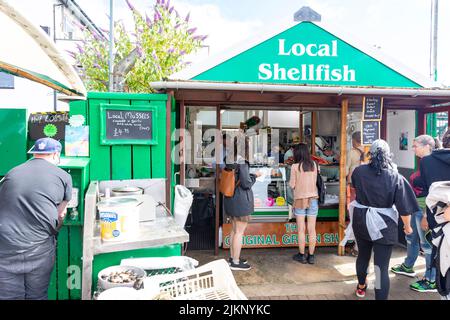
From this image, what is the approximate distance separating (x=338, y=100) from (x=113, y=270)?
13.8 ft

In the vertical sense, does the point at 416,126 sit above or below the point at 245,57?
below

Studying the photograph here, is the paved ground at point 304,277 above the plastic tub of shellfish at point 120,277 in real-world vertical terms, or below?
below

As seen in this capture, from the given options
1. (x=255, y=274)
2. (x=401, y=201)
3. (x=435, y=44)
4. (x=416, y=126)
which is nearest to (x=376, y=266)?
(x=401, y=201)

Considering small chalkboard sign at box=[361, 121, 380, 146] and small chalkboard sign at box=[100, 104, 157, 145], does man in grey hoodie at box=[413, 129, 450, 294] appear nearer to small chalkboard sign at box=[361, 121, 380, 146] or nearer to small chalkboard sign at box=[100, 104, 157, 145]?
small chalkboard sign at box=[361, 121, 380, 146]

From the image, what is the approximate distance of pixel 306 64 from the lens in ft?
14.3

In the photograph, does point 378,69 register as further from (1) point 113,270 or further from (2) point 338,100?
(1) point 113,270

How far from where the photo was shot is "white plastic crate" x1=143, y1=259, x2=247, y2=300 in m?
1.92

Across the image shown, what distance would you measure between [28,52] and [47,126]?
1438 millimetres

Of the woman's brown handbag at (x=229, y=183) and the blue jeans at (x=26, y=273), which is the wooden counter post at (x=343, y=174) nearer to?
the woman's brown handbag at (x=229, y=183)

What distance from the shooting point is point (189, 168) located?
6398 mm

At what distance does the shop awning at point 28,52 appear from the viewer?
1.96 metres

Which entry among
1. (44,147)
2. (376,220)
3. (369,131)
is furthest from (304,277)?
(44,147)

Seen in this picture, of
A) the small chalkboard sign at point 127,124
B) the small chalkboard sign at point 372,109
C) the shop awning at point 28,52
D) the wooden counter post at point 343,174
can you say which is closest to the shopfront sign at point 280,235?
the wooden counter post at point 343,174

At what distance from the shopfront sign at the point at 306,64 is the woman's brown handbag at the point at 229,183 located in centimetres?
122
